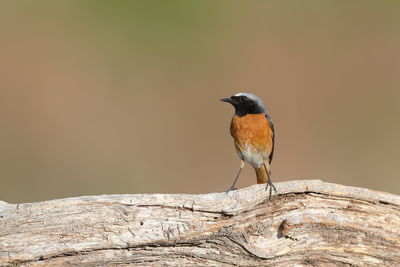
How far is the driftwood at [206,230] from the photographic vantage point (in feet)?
17.8

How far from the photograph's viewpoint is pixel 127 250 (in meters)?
5.47

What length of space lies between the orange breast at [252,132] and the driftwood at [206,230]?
4.87ft

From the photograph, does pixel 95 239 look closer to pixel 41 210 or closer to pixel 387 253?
pixel 41 210

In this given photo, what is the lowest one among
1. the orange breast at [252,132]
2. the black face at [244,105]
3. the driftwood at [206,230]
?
the driftwood at [206,230]

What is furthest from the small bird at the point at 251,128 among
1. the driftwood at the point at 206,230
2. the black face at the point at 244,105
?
the driftwood at the point at 206,230

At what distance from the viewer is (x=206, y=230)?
5.54m

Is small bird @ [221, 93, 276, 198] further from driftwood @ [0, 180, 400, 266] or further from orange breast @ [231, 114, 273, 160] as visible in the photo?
driftwood @ [0, 180, 400, 266]

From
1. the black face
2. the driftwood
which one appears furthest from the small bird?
the driftwood

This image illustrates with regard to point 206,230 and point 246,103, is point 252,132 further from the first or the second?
point 206,230

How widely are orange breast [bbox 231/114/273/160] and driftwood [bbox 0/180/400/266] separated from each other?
1485 mm

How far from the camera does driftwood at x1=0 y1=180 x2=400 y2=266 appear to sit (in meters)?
5.43

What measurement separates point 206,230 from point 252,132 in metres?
1.82

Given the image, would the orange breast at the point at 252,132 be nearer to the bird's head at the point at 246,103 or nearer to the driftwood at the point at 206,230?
the bird's head at the point at 246,103

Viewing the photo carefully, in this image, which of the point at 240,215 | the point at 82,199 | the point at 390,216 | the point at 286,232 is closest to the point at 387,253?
the point at 390,216
